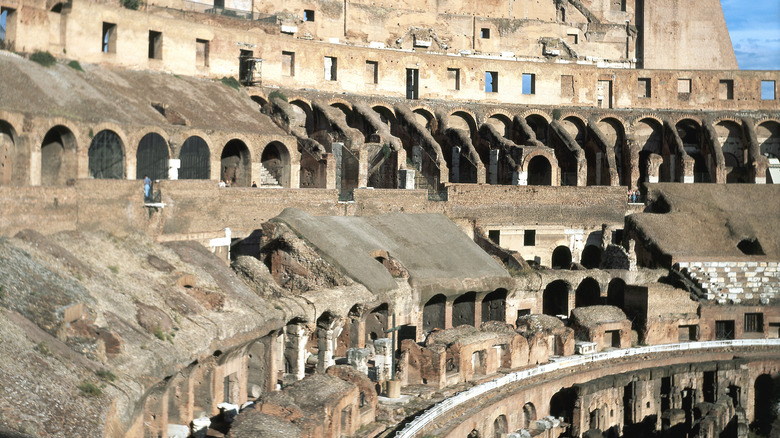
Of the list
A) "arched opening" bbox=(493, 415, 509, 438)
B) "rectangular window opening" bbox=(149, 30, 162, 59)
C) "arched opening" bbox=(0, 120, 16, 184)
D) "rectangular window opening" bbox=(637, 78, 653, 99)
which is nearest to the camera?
"arched opening" bbox=(493, 415, 509, 438)

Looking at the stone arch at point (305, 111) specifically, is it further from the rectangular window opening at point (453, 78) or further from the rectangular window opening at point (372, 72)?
the rectangular window opening at point (453, 78)

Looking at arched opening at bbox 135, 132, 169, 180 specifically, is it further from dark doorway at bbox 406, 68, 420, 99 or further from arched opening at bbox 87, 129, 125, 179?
dark doorway at bbox 406, 68, 420, 99

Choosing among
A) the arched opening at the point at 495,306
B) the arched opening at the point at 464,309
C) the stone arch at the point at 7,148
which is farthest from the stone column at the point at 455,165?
the stone arch at the point at 7,148

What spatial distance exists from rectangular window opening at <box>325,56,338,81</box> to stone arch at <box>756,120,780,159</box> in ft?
67.7

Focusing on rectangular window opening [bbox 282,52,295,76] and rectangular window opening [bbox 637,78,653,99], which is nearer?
rectangular window opening [bbox 282,52,295,76]

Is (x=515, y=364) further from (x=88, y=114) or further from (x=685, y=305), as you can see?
(x=88, y=114)

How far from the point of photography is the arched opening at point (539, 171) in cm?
4206

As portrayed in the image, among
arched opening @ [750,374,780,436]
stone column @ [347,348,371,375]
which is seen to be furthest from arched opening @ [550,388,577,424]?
arched opening @ [750,374,780,436]

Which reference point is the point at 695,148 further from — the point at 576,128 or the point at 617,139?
the point at 576,128

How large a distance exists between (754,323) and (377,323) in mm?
14272

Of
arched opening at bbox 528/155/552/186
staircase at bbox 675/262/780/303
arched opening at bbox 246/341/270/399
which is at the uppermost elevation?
arched opening at bbox 528/155/552/186

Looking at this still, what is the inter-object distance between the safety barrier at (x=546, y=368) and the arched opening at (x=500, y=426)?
0.76m

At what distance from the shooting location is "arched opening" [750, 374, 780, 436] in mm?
31047

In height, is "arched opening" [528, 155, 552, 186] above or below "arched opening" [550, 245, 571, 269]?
above
